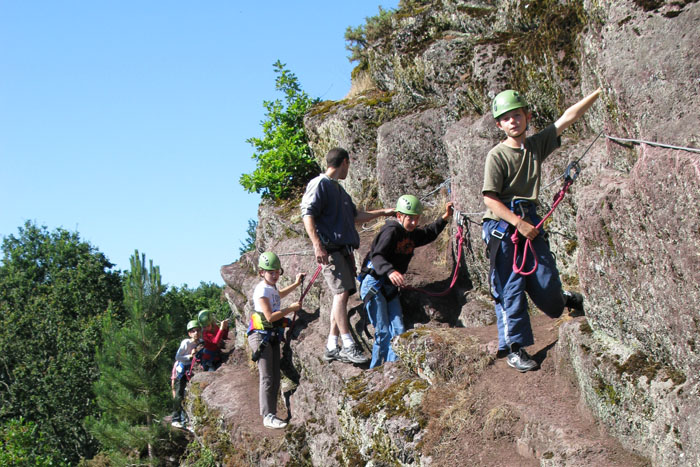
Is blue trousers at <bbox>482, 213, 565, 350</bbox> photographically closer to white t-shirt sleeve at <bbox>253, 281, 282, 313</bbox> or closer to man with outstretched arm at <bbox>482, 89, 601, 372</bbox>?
man with outstretched arm at <bbox>482, 89, 601, 372</bbox>

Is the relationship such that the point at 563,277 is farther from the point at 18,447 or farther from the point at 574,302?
the point at 18,447

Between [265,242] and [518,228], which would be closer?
[518,228]

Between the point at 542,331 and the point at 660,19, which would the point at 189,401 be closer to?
the point at 542,331

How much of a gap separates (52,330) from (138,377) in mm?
23899

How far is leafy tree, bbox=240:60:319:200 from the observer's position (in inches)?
646

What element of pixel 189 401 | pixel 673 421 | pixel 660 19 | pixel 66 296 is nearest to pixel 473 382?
pixel 673 421

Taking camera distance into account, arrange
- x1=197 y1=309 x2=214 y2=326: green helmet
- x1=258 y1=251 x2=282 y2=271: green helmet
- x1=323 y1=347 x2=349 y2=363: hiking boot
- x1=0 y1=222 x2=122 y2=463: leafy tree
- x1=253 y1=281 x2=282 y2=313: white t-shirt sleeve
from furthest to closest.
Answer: x1=0 y1=222 x2=122 y2=463: leafy tree
x1=197 y1=309 x2=214 y2=326: green helmet
x1=258 y1=251 x2=282 y2=271: green helmet
x1=253 y1=281 x2=282 y2=313: white t-shirt sleeve
x1=323 y1=347 x2=349 y2=363: hiking boot

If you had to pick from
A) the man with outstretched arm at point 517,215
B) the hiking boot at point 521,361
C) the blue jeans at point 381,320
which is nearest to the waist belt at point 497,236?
the man with outstretched arm at point 517,215

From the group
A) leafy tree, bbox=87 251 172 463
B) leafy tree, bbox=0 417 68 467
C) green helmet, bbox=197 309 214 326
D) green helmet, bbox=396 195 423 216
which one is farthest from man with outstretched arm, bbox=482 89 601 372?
leafy tree, bbox=0 417 68 467

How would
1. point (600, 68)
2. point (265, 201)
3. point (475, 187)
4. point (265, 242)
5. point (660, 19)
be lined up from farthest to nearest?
point (265, 201) < point (265, 242) < point (475, 187) < point (600, 68) < point (660, 19)

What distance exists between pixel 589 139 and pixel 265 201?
947cm

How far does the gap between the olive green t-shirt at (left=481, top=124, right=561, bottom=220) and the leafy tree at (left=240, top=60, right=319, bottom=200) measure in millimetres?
10022

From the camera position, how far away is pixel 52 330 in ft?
138

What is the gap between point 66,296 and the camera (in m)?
44.0
